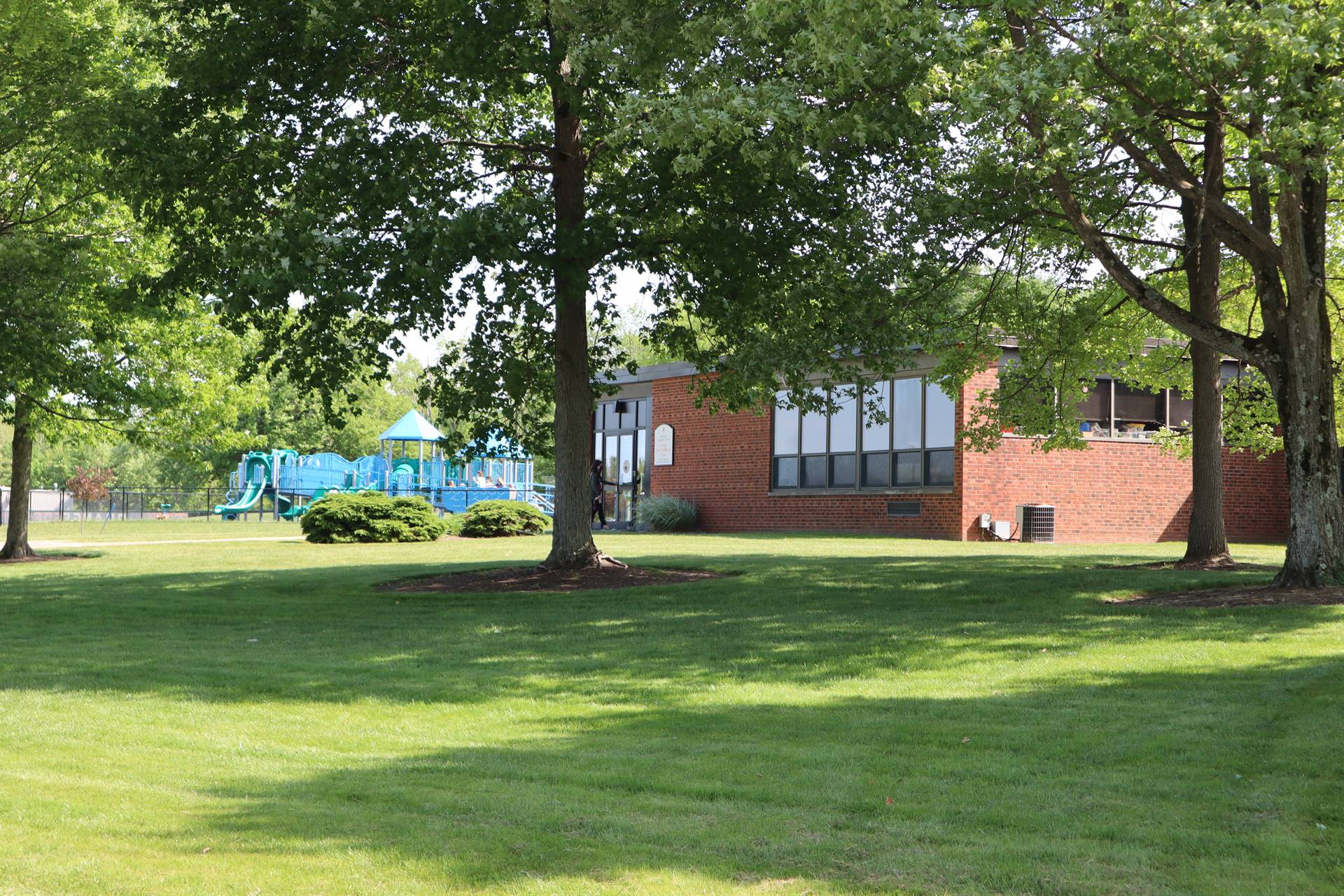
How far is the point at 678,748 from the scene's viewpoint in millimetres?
6402

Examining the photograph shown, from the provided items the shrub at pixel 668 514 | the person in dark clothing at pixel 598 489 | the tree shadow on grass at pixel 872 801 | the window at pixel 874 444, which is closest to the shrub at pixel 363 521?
the person in dark clothing at pixel 598 489

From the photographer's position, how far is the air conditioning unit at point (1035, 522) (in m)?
27.2

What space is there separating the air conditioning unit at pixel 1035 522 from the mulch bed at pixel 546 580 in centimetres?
1258

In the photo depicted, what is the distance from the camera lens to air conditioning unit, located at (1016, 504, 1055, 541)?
27.2m

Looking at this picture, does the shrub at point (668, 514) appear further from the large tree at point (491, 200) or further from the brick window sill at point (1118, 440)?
the large tree at point (491, 200)

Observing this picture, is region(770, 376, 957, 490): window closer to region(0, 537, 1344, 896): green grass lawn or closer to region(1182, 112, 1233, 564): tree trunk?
region(1182, 112, 1233, 564): tree trunk

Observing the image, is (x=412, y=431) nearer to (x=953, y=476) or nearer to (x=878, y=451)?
(x=878, y=451)

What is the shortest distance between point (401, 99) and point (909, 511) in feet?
53.2

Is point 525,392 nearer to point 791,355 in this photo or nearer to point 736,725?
point 791,355

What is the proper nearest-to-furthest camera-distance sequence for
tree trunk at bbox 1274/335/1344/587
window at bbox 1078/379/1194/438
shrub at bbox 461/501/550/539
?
1. tree trunk at bbox 1274/335/1344/587
2. window at bbox 1078/379/1194/438
3. shrub at bbox 461/501/550/539

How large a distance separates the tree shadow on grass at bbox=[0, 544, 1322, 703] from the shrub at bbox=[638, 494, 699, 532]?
15965mm

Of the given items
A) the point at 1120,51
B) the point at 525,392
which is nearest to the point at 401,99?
the point at 525,392

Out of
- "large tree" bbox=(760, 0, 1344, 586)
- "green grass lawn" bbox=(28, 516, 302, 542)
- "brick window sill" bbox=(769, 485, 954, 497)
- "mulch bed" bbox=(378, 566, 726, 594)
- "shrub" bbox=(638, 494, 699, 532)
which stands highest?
"large tree" bbox=(760, 0, 1344, 586)

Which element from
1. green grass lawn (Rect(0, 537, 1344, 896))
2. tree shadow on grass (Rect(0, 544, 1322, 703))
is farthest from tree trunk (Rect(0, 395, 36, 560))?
green grass lawn (Rect(0, 537, 1344, 896))
